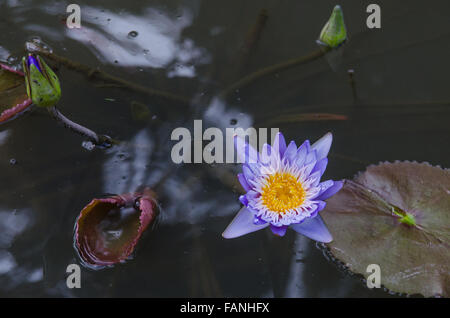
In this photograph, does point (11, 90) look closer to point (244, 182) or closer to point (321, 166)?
point (244, 182)

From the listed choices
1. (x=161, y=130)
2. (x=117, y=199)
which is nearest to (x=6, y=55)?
(x=161, y=130)

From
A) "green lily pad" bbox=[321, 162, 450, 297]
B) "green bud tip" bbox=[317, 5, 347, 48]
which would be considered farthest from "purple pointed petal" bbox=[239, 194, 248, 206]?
"green bud tip" bbox=[317, 5, 347, 48]

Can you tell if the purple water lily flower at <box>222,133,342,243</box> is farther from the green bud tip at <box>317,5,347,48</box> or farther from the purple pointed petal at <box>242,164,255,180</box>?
the green bud tip at <box>317,5,347,48</box>

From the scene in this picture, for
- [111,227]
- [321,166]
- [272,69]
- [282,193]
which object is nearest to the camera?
[321,166]

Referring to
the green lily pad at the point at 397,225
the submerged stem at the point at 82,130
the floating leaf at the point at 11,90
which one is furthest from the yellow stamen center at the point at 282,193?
the floating leaf at the point at 11,90

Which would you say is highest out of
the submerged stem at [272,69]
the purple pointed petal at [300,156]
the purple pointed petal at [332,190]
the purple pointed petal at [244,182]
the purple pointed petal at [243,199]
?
the submerged stem at [272,69]

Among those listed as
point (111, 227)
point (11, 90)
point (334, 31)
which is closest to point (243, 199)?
point (111, 227)

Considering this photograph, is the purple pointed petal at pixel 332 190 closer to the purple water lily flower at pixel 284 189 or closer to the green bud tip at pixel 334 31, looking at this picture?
the purple water lily flower at pixel 284 189
